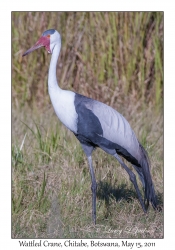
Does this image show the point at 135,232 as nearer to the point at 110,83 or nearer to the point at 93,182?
the point at 93,182

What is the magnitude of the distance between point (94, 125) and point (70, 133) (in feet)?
Result: 5.52

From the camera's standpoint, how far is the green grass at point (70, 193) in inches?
186

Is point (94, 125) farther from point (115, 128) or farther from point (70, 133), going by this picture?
point (70, 133)

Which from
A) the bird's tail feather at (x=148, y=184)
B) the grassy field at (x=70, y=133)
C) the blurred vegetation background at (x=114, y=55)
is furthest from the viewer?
the blurred vegetation background at (x=114, y=55)

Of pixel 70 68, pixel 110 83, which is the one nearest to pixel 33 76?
pixel 70 68

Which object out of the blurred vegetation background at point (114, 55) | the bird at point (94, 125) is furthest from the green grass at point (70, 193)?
the blurred vegetation background at point (114, 55)

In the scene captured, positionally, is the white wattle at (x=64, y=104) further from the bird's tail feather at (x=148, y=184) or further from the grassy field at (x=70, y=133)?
the bird's tail feather at (x=148, y=184)

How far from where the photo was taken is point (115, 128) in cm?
494

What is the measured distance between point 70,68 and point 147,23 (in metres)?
1.11

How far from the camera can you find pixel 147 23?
7.51 metres

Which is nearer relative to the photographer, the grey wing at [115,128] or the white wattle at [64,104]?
the white wattle at [64,104]

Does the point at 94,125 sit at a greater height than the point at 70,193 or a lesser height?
greater

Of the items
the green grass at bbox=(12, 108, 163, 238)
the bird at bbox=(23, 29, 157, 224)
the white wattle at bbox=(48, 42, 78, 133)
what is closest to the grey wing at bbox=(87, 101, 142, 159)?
the bird at bbox=(23, 29, 157, 224)

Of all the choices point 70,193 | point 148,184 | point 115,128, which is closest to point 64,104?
point 115,128
